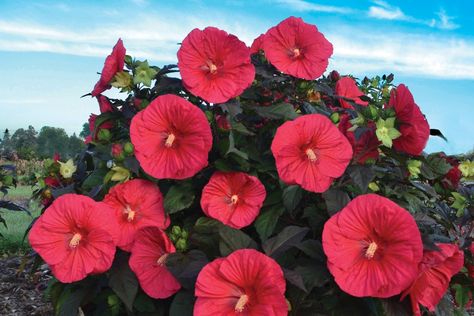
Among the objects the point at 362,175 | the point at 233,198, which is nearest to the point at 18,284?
the point at 233,198

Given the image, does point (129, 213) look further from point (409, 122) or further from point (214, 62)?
point (409, 122)

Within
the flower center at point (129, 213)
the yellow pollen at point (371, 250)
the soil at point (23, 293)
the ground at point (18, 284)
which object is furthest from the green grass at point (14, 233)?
the yellow pollen at point (371, 250)

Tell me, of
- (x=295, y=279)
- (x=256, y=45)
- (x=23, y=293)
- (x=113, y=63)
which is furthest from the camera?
(x=23, y=293)

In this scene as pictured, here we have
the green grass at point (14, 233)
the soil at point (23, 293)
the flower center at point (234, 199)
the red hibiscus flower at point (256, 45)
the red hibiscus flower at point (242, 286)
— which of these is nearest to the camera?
the red hibiscus flower at point (242, 286)

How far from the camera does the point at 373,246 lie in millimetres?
1240

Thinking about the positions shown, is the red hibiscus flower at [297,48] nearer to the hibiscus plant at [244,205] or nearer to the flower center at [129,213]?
the hibiscus plant at [244,205]

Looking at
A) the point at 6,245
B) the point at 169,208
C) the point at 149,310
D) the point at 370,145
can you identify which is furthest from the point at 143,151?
the point at 6,245

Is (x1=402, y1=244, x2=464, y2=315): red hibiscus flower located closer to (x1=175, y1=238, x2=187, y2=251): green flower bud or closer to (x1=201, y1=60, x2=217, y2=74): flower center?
(x1=175, y1=238, x2=187, y2=251): green flower bud

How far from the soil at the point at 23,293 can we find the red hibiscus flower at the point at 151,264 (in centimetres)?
156

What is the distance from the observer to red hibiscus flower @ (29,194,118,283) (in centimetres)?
136

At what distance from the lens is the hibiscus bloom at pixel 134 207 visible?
4.68ft

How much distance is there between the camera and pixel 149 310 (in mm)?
1459

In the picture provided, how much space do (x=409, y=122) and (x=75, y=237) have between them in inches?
32.8

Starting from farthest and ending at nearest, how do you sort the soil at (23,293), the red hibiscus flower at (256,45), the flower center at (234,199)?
the soil at (23,293) → the red hibiscus flower at (256,45) → the flower center at (234,199)
